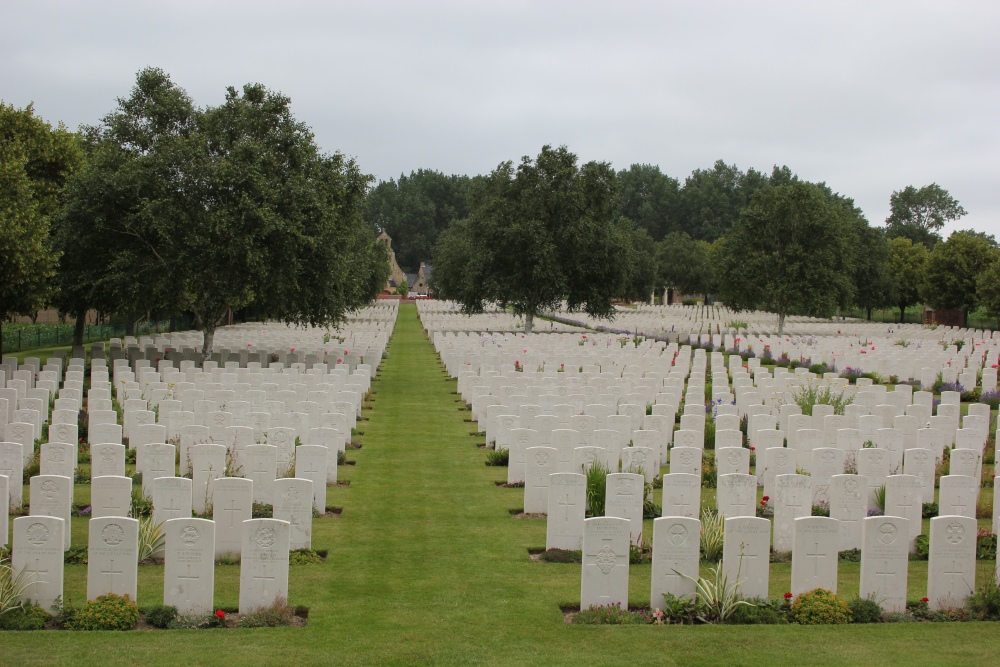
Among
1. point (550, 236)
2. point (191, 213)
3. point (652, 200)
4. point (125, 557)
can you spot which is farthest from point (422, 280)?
point (125, 557)

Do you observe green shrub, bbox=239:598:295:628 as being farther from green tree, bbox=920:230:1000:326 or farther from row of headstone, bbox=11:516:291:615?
green tree, bbox=920:230:1000:326

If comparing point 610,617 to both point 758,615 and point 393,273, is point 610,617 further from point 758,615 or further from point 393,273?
point 393,273

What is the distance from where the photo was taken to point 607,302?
152ft

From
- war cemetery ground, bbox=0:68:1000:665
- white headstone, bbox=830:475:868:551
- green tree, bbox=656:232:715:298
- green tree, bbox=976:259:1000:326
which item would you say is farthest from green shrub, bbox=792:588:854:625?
green tree, bbox=656:232:715:298

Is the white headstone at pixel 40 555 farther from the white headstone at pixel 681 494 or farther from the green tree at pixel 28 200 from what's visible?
the green tree at pixel 28 200

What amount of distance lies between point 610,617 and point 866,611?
2.22 m

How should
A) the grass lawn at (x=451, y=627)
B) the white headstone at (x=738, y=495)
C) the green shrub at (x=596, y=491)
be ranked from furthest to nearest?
the green shrub at (x=596, y=491), the white headstone at (x=738, y=495), the grass lawn at (x=451, y=627)

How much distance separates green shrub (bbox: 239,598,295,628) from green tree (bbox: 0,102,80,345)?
1657 centimetres

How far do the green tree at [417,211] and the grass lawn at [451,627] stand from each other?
12770 cm

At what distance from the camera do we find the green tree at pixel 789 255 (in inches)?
1889

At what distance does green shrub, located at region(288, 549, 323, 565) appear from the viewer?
10.0 metres

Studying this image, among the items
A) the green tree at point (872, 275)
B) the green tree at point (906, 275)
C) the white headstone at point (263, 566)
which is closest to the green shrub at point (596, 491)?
the white headstone at point (263, 566)

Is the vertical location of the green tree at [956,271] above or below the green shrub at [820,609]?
above

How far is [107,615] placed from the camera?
7.95m
